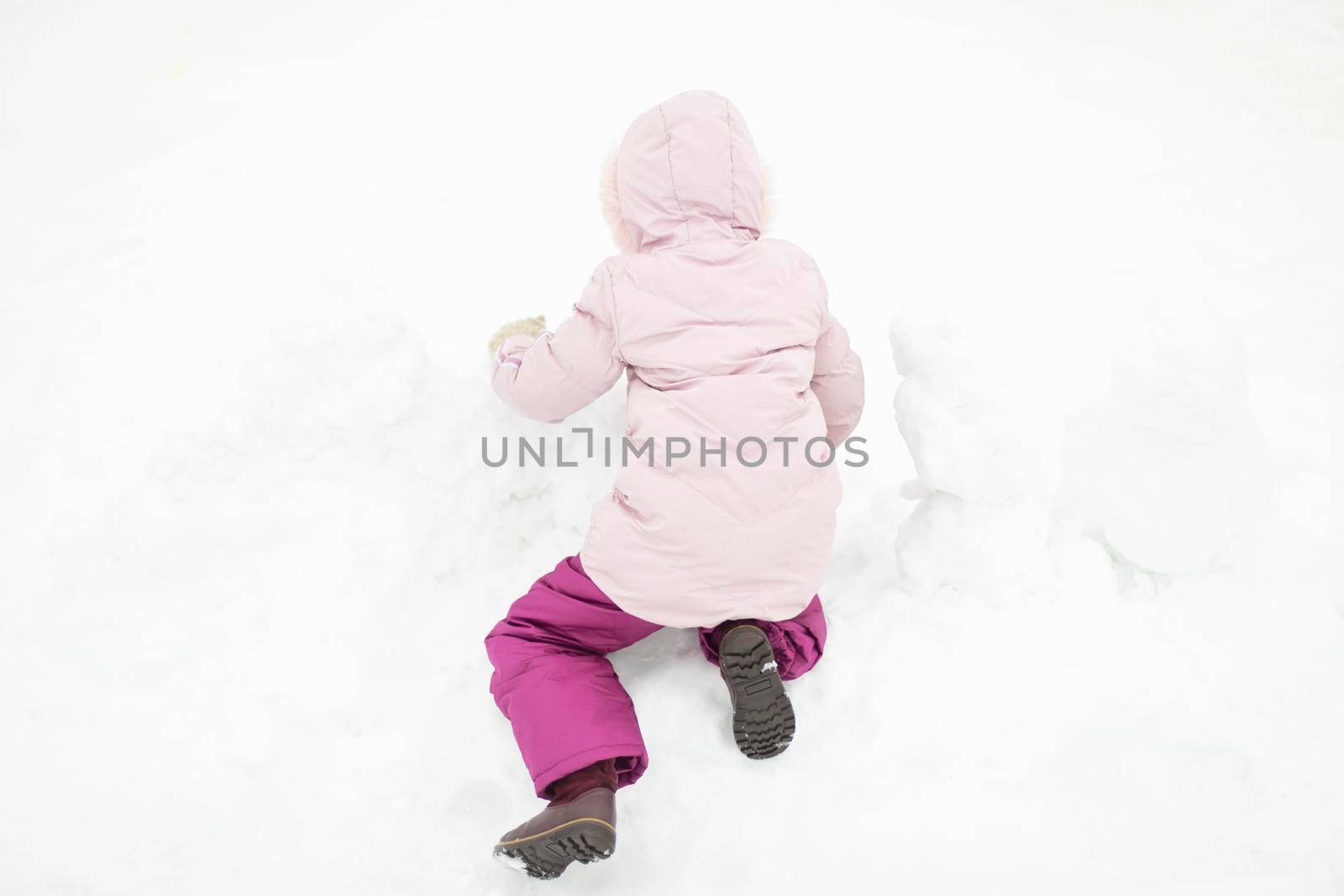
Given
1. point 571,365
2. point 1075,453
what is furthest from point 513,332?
point 1075,453

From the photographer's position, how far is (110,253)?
1.82 meters

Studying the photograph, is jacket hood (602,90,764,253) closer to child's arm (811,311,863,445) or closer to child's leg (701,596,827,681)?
child's arm (811,311,863,445)

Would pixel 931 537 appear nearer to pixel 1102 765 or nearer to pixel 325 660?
pixel 1102 765

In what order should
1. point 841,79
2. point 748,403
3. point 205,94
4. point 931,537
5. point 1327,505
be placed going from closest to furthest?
point 748,403 < point 931,537 < point 1327,505 < point 205,94 < point 841,79

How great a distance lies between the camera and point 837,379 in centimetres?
139

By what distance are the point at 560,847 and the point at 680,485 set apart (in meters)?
0.50

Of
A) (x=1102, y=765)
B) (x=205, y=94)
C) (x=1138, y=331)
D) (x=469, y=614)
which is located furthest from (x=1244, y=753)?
(x=205, y=94)

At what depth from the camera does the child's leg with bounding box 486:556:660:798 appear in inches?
43.6

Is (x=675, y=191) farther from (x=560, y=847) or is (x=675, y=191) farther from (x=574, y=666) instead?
(x=560, y=847)

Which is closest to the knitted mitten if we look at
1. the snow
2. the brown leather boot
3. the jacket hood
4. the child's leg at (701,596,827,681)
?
the snow

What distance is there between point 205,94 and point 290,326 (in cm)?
184

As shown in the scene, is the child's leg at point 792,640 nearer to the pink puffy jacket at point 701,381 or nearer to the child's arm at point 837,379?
the pink puffy jacket at point 701,381

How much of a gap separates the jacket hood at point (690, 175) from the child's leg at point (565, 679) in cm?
56

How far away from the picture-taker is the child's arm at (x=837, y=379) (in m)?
1.35
